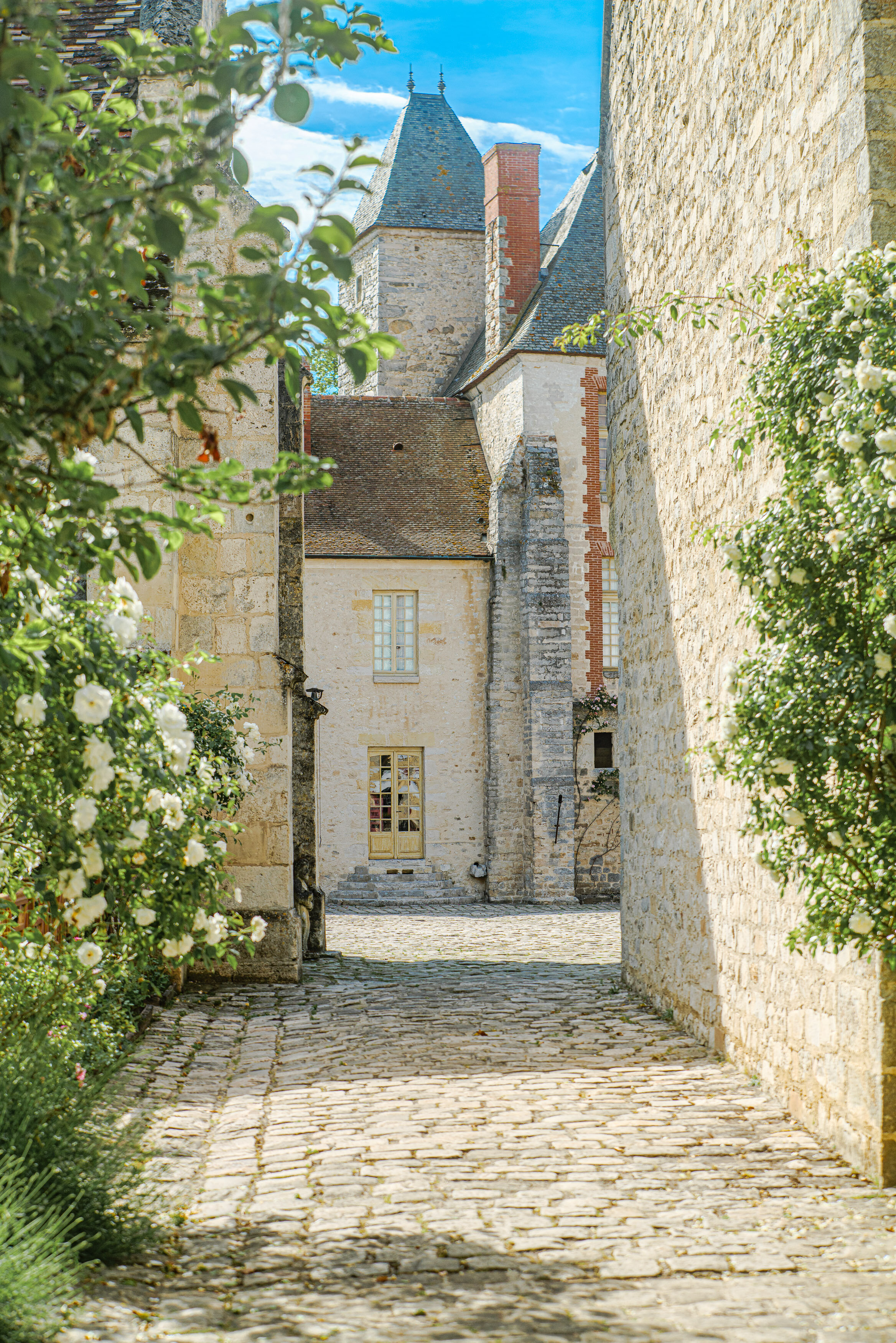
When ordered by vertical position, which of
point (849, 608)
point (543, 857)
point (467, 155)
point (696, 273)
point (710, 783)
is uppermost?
point (467, 155)

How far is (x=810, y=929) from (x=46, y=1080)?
2.36 metres

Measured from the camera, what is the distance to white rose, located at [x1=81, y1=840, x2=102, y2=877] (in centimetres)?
320

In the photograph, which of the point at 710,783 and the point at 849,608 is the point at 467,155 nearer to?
the point at 710,783

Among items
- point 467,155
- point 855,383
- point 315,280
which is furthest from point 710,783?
point 467,155

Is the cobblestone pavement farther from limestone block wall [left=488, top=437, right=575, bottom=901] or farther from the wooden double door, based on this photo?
the wooden double door

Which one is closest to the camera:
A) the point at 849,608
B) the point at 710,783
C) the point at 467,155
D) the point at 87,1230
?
the point at 87,1230

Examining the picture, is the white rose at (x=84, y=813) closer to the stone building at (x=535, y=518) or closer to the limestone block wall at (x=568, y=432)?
the stone building at (x=535, y=518)

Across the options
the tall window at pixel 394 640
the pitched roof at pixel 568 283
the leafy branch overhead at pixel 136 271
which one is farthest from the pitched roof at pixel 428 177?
the leafy branch overhead at pixel 136 271

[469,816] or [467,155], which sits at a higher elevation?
[467,155]

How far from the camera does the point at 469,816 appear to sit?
21.5 metres

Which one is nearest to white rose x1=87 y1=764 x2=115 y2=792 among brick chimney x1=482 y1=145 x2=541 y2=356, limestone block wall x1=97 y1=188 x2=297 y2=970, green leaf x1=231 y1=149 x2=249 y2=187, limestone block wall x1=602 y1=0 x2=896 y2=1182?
green leaf x1=231 y1=149 x2=249 y2=187

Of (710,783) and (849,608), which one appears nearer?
(849,608)

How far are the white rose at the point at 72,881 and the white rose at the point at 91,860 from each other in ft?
0.07

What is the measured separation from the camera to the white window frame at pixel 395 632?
21672 mm
